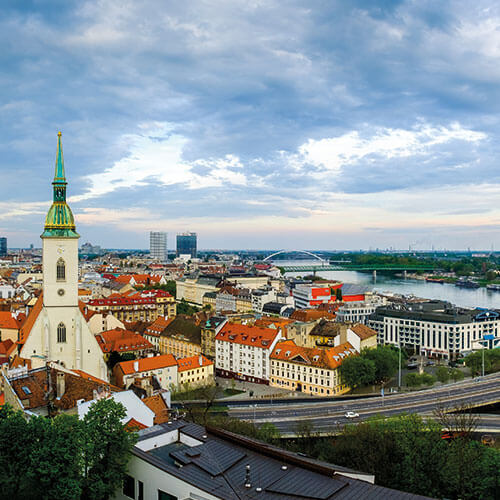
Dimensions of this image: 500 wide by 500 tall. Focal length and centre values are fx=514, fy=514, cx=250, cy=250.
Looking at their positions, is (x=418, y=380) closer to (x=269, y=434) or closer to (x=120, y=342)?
(x=269, y=434)

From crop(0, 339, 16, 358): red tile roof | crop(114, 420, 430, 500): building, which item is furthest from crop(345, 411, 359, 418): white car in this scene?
crop(0, 339, 16, 358): red tile roof

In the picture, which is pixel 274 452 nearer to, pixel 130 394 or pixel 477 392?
pixel 130 394

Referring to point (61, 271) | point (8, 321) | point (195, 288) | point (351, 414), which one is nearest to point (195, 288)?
point (195, 288)

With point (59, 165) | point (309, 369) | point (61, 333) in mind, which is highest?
point (59, 165)

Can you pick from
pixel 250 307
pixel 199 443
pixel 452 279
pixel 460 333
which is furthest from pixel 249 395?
pixel 452 279

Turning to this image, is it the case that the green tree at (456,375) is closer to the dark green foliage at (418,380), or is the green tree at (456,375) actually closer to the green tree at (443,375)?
the green tree at (443,375)

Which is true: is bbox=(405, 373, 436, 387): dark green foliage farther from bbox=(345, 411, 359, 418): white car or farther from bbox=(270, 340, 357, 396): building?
bbox=(345, 411, 359, 418): white car
